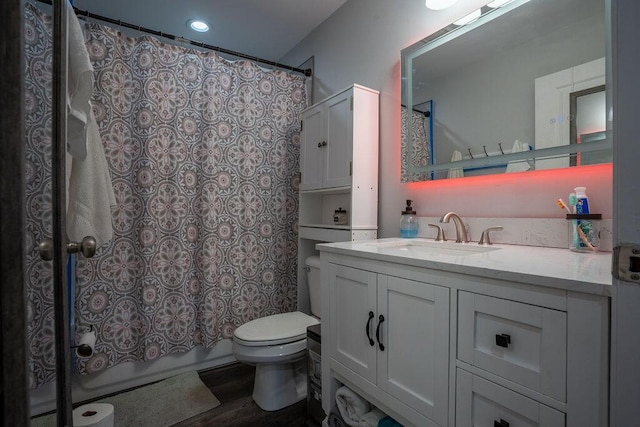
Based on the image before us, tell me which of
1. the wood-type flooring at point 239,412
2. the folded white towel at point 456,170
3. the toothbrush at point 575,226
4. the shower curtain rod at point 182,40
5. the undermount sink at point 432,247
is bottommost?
the wood-type flooring at point 239,412

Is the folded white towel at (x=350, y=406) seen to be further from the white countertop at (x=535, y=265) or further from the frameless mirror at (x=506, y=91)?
the frameless mirror at (x=506, y=91)

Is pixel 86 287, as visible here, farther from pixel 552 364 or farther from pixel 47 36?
pixel 552 364

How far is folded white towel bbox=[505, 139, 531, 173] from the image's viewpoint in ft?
4.05

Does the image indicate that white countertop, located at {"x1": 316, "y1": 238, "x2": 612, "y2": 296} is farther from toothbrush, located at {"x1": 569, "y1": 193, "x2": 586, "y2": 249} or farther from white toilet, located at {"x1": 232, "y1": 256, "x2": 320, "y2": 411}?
white toilet, located at {"x1": 232, "y1": 256, "x2": 320, "y2": 411}

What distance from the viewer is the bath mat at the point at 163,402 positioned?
1.57 meters

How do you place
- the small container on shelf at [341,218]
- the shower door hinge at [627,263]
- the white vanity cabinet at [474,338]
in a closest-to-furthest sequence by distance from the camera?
the shower door hinge at [627,263] < the white vanity cabinet at [474,338] < the small container on shelf at [341,218]

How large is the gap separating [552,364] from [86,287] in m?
2.04

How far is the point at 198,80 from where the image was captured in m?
2.01

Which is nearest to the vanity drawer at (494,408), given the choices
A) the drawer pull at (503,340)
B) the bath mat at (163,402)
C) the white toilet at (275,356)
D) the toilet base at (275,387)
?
the drawer pull at (503,340)

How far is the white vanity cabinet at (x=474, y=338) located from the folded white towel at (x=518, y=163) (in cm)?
33

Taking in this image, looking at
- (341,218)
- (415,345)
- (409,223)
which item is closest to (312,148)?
(341,218)

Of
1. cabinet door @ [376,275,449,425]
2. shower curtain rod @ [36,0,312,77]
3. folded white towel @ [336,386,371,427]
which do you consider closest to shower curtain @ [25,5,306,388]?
shower curtain rod @ [36,0,312,77]

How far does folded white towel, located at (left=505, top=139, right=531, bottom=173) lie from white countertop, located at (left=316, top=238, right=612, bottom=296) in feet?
1.03

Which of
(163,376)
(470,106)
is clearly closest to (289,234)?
(163,376)
